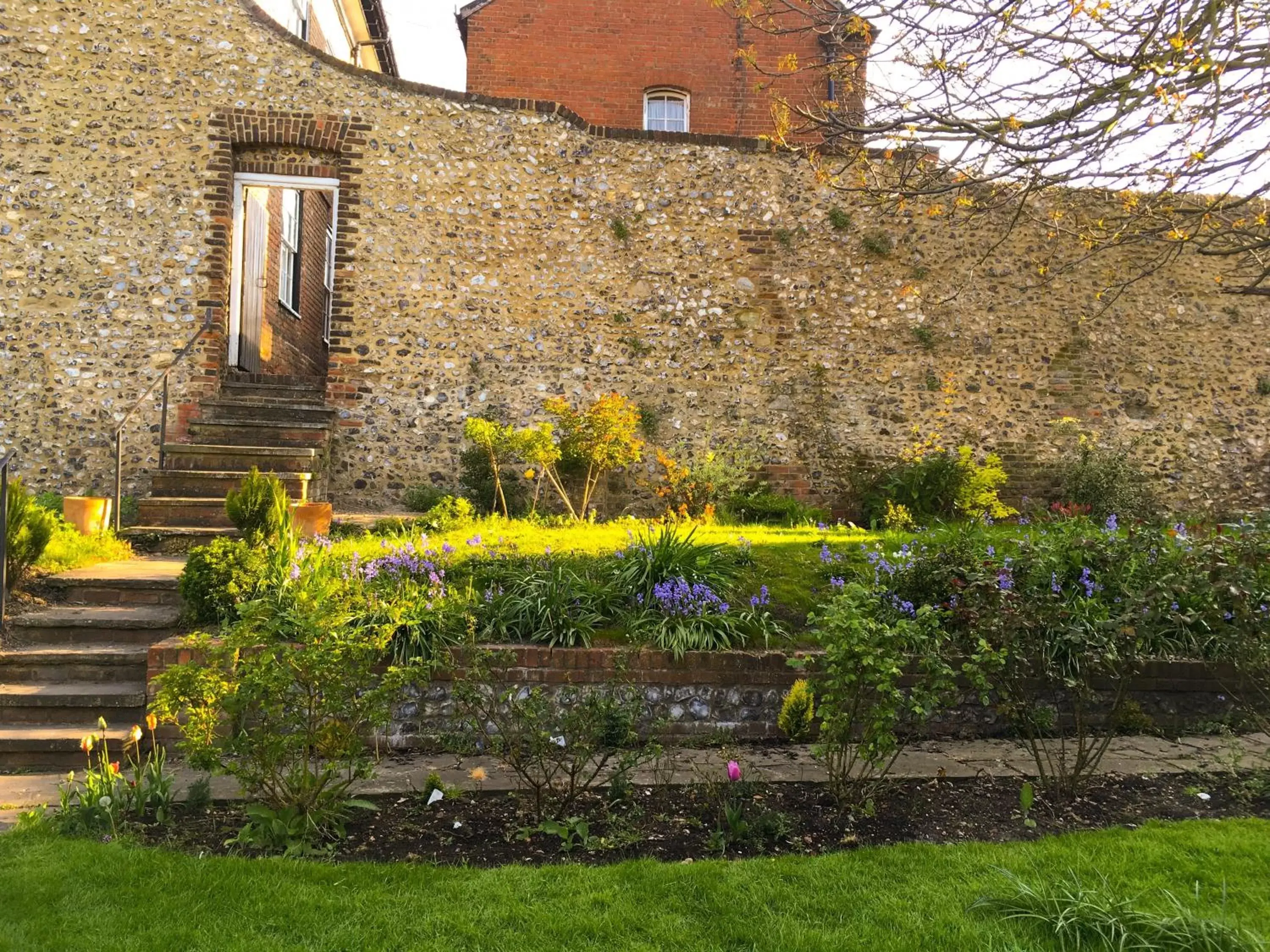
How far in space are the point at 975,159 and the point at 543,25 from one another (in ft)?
41.5

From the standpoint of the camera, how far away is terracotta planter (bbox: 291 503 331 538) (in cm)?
736

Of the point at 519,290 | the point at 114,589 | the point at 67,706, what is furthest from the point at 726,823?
the point at 519,290

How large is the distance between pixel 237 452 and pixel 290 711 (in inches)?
215

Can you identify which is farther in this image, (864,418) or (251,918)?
(864,418)

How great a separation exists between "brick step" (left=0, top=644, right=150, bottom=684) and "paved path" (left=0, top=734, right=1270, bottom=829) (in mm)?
746

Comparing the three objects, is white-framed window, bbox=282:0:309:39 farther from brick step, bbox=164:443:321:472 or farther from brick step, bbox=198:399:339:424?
brick step, bbox=164:443:321:472

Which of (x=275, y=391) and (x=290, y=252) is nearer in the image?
(x=275, y=391)

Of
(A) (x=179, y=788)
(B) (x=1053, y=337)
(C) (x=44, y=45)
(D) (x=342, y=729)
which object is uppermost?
(C) (x=44, y=45)

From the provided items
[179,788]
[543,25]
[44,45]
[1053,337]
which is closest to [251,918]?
[179,788]

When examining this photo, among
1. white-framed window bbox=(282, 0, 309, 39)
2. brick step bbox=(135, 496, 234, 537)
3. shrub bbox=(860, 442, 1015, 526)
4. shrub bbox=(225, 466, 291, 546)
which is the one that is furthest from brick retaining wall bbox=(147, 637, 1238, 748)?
white-framed window bbox=(282, 0, 309, 39)

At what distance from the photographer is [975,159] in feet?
17.7

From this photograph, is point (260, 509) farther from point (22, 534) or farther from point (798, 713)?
point (798, 713)

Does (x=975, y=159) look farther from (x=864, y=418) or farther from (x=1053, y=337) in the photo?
(x=1053, y=337)

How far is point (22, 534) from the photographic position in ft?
18.4
